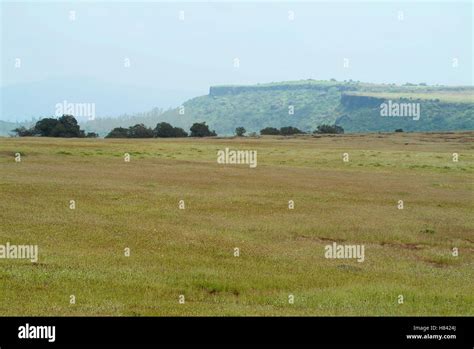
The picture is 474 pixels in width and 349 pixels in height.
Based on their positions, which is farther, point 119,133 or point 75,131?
point 119,133

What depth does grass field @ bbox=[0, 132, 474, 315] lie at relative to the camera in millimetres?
20656

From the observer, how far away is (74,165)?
228 ft

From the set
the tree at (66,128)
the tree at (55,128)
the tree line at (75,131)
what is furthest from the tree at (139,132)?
the tree at (55,128)

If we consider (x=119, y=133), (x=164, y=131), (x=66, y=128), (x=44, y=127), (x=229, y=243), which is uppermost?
(x=44, y=127)

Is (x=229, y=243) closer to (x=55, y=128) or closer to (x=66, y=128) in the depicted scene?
(x=55, y=128)

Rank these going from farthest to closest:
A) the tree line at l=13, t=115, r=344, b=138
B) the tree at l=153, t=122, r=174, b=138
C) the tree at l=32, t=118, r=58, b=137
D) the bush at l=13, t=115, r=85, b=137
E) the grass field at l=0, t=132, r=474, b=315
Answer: the tree at l=153, t=122, r=174, b=138
the tree line at l=13, t=115, r=344, b=138
the bush at l=13, t=115, r=85, b=137
the tree at l=32, t=118, r=58, b=137
the grass field at l=0, t=132, r=474, b=315

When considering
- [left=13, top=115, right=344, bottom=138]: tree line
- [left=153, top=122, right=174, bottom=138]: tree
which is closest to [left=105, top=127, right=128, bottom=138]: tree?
[left=13, top=115, right=344, bottom=138]: tree line

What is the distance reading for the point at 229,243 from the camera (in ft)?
98.7

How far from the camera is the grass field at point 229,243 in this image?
67.8ft

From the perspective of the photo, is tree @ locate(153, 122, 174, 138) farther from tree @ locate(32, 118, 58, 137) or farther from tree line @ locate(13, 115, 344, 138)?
tree @ locate(32, 118, 58, 137)

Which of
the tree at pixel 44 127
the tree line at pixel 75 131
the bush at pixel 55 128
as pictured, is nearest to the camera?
the tree at pixel 44 127

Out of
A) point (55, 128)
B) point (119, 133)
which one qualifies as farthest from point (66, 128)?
point (119, 133)

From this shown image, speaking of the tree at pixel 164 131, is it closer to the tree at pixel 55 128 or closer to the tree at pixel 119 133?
the tree at pixel 119 133
